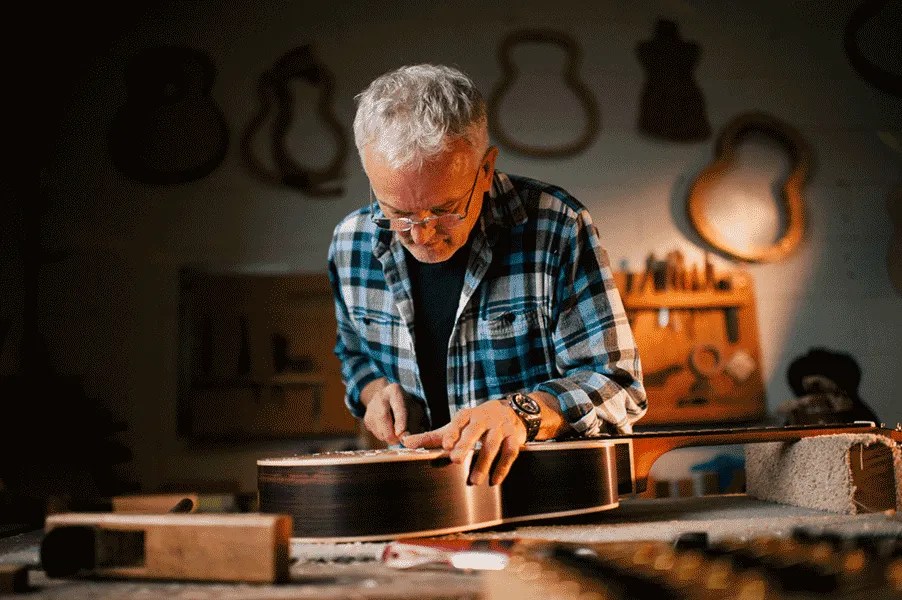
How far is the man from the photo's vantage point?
5.47ft

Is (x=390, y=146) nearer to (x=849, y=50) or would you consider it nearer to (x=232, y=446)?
(x=232, y=446)

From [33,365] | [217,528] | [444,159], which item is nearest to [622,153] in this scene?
[444,159]

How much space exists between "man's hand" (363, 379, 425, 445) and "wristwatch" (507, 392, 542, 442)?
0.37 m

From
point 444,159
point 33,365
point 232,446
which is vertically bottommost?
point 232,446

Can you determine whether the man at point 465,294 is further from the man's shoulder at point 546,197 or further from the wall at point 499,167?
the wall at point 499,167

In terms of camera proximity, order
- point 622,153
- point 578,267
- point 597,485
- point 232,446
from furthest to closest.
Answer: point 622,153 < point 232,446 < point 578,267 < point 597,485

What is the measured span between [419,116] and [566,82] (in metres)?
2.75

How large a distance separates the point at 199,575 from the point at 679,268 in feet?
11.2

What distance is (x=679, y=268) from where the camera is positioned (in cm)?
398

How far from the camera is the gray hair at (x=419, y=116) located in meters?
1.66

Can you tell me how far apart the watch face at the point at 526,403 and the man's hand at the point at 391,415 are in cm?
37

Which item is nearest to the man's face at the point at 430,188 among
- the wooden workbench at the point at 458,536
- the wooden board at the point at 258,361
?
the wooden workbench at the point at 458,536

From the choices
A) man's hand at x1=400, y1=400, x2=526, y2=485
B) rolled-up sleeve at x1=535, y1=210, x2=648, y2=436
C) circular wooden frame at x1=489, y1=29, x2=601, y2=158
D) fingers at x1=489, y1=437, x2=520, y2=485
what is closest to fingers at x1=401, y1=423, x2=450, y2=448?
man's hand at x1=400, y1=400, x2=526, y2=485

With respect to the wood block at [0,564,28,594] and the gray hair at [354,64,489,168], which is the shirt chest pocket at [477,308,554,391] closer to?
the gray hair at [354,64,489,168]
